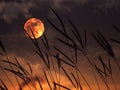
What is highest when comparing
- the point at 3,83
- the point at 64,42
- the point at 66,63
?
the point at 64,42

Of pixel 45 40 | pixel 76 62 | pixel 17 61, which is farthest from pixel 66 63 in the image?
pixel 17 61

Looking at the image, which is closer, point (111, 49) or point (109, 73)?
point (111, 49)

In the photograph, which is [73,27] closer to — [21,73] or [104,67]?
[104,67]

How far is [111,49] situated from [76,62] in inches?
23.3

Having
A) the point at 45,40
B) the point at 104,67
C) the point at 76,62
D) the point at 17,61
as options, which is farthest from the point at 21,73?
the point at 104,67

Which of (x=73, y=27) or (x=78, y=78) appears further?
(x=78, y=78)

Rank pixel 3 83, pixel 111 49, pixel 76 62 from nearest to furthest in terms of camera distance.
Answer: pixel 3 83 → pixel 111 49 → pixel 76 62

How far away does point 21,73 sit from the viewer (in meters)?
3.29

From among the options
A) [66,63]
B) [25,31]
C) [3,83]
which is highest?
[25,31]

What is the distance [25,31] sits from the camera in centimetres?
326

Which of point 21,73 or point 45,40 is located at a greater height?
point 45,40

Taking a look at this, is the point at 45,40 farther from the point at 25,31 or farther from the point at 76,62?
the point at 76,62

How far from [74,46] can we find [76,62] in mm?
331

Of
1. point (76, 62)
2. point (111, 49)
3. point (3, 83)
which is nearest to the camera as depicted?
point (3, 83)
